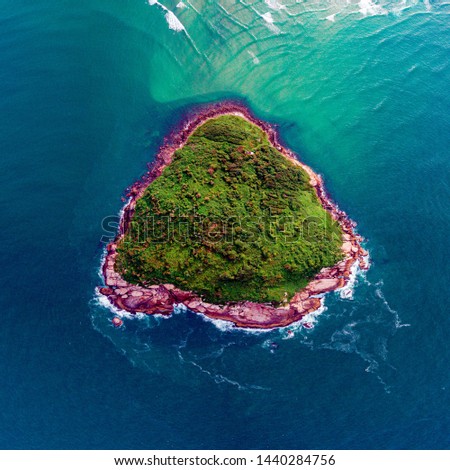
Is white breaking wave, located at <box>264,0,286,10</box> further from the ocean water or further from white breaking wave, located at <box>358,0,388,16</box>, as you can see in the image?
white breaking wave, located at <box>358,0,388,16</box>

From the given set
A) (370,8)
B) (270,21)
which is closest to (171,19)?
(270,21)

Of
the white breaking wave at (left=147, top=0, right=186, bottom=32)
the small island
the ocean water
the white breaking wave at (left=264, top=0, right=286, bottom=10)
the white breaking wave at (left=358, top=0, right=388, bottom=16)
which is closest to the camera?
the ocean water

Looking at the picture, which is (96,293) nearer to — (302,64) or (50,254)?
(50,254)

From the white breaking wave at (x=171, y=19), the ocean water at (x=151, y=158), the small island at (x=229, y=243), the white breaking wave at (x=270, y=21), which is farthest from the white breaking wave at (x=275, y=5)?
the small island at (x=229, y=243)

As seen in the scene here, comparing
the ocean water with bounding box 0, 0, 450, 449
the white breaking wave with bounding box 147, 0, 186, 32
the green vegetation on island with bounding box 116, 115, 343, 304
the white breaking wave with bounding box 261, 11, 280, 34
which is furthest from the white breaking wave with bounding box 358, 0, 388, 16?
the green vegetation on island with bounding box 116, 115, 343, 304

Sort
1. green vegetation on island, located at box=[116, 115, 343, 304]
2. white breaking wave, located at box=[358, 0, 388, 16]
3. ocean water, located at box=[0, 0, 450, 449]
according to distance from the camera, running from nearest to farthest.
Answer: ocean water, located at box=[0, 0, 450, 449] → green vegetation on island, located at box=[116, 115, 343, 304] → white breaking wave, located at box=[358, 0, 388, 16]

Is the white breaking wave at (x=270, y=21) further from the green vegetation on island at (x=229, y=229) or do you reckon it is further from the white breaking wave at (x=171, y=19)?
the green vegetation on island at (x=229, y=229)

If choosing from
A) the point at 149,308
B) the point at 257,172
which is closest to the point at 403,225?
the point at 257,172
